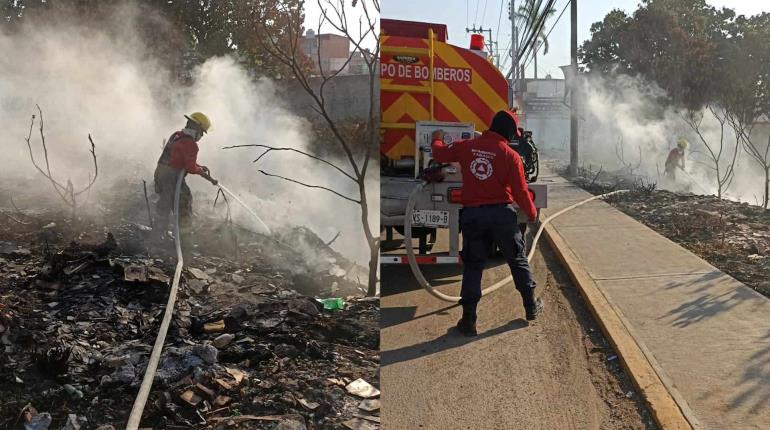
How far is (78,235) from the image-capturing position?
1.85 m

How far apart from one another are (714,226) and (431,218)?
193 inches

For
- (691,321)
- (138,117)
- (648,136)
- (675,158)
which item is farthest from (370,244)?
(648,136)

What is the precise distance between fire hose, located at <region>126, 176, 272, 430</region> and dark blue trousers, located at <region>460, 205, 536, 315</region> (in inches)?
111

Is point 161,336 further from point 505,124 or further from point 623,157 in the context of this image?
point 623,157

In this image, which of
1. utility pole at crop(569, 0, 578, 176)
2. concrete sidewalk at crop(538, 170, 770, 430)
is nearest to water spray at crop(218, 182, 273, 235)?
concrete sidewalk at crop(538, 170, 770, 430)

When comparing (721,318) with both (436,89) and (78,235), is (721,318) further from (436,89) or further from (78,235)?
(78,235)

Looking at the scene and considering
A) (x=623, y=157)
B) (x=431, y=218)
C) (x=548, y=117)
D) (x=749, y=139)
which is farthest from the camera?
(x=548, y=117)

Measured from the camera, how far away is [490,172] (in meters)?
4.47

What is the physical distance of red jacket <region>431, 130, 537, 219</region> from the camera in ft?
14.6

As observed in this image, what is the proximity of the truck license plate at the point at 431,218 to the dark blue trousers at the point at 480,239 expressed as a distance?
777mm

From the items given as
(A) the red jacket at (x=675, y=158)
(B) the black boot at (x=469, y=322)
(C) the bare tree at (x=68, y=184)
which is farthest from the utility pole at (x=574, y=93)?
(C) the bare tree at (x=68, y=184)

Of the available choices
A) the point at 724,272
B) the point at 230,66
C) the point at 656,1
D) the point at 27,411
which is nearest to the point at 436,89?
the point at 724,272

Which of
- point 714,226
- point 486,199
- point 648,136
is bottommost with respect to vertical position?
point 714,226

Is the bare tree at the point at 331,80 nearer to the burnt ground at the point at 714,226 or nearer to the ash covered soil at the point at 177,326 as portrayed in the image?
the ash covered soil at the point at 177,326
